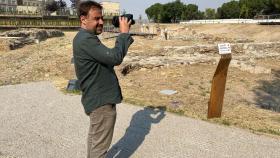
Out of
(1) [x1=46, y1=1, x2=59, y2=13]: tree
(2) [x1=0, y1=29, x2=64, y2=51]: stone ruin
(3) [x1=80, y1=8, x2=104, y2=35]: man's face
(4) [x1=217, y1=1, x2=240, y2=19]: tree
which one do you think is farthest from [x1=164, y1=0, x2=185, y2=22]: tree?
(3) [x1=80, y1=8, x2=104, y2=35]: man's face

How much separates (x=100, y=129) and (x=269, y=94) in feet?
31.7

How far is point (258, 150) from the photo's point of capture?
216 inches

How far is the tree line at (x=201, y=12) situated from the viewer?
78.7m

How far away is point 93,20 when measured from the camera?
364 centimetres

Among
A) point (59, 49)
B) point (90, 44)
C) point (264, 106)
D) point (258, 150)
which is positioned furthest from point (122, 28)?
point (59, 49)

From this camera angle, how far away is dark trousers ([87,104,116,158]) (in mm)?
3832

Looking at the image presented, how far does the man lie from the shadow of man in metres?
1.52

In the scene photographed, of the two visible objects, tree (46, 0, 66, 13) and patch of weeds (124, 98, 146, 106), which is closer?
patch of weeds (124, 98, 146, 106)

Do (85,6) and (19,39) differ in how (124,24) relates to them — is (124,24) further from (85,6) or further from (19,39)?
(19,39)

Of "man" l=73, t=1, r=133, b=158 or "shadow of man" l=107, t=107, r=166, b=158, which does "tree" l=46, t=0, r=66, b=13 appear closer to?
"shadow of man" l=107, t=107, r=166, b=158

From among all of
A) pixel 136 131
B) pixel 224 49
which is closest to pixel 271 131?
pixel 224 49

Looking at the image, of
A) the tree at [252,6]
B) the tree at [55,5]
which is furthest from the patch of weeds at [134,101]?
the tree at [252,6]

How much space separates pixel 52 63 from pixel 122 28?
12.9m

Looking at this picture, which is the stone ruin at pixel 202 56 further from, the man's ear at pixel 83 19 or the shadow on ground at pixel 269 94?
the man's ear at pixel 83 19
